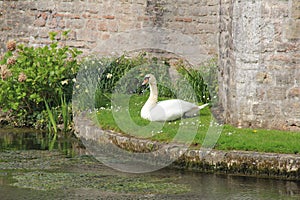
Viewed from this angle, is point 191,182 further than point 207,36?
No

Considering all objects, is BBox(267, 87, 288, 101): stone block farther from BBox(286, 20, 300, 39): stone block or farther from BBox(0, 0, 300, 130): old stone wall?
BBox(286, 20, 300, 39): stone block

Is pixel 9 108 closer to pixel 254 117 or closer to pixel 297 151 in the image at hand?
pixel 254 117

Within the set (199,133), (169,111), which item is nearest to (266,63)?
(199,133)

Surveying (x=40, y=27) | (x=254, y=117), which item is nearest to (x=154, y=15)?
(x=40, y=27)

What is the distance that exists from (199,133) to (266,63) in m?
1.28

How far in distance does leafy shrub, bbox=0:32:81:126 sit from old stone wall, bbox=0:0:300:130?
83.1 inches

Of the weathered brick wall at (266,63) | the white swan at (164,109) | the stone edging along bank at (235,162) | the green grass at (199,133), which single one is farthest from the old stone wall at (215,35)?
the stone edging along bank at (235,162)

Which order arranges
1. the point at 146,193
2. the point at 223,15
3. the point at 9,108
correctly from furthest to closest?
the point at 9,108 → the point at 223,15 → the point at 146,193

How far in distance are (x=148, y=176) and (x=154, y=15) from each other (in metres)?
6.09

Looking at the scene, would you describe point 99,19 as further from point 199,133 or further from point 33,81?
point 199,133

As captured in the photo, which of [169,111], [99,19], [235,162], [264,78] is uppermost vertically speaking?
[99,19]

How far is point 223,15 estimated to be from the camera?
11508 millimetres

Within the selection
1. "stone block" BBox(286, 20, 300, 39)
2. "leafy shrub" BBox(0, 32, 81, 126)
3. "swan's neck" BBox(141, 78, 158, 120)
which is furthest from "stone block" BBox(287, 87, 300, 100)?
"leafy shrub" BBox(0, 32, 81, 126)

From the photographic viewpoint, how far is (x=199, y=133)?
979 cm
